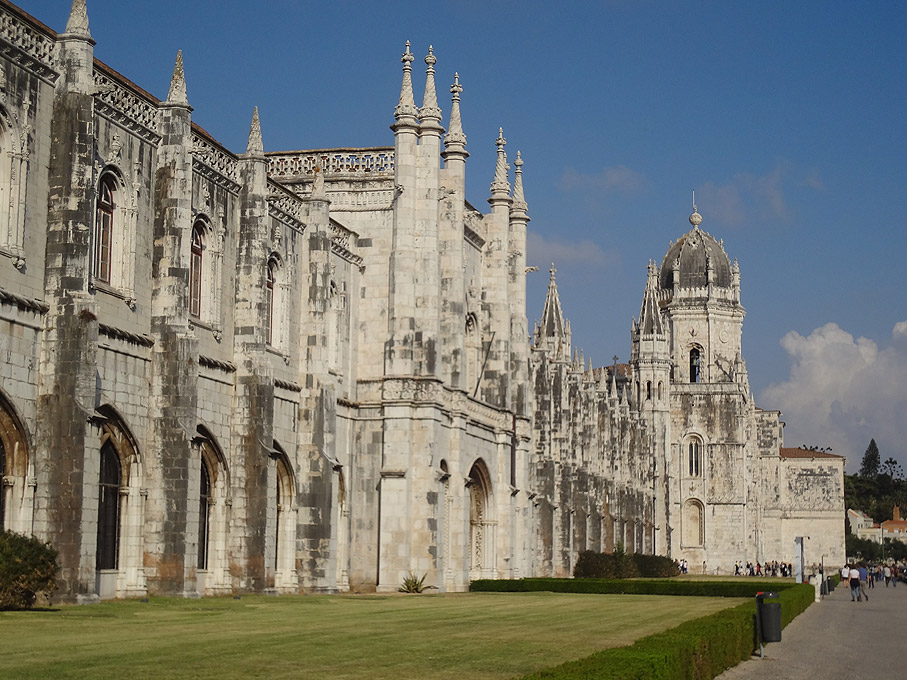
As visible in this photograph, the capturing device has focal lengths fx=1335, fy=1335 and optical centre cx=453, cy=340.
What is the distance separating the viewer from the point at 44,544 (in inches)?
918

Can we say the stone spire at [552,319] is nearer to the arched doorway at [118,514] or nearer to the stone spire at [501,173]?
the stone spire at [501,173]

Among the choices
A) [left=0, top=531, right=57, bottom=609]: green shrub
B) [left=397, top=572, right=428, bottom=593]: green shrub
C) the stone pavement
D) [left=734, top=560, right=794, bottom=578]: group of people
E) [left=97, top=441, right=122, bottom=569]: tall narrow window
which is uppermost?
[left=97, top=441, right=122, bottom=569]: tall narrow window

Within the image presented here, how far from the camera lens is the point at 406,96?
44250 mm

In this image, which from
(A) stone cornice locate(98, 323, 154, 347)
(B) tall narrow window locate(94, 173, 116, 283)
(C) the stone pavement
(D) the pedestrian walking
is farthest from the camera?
(D) the pedestrian walking

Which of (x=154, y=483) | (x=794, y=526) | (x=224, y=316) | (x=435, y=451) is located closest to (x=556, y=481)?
(x=435, y=451)

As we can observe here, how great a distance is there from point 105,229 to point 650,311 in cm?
8315

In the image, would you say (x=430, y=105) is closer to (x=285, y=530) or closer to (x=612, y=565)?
(x=285, y=530)

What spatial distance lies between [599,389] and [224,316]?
181 feet

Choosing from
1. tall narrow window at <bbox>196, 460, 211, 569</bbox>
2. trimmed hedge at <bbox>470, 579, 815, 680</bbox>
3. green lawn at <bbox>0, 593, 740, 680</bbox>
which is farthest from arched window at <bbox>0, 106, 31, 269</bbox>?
trimmed hedge at <bbox>470, 579, 815, 680</bbox>

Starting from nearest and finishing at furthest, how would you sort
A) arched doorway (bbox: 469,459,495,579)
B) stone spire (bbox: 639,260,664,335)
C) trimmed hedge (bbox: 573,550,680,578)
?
arched doorway (bbox: 469,459,495,579) → trimmed hedge (bbox: 573,550,680,578) → stone spire (bbox: 639,260,664,335)

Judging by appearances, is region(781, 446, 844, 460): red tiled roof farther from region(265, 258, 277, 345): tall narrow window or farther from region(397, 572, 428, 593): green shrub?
region(265, 258, 277, 345): tall narrow window

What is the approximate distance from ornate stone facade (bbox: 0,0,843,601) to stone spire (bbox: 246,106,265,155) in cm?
8

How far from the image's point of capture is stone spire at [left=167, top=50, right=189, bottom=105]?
3123cm

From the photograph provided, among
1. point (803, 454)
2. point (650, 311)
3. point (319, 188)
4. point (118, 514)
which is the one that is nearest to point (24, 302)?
point (118, 514)
